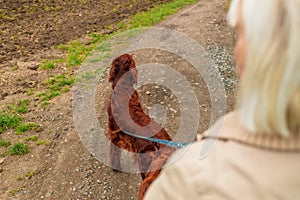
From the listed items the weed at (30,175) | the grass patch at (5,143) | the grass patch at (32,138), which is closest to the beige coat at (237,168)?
the weed at (30,175)

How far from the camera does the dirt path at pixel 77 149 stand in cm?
484

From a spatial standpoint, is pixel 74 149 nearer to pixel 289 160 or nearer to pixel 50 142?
pixel 50 142

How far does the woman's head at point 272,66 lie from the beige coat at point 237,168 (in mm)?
60

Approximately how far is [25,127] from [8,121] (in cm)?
37

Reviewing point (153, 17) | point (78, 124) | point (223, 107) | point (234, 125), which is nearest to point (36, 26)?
point (153, 17)

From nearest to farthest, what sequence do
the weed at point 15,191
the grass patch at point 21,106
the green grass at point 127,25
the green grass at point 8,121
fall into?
the weed at point 15,191 → the green grass at point 8,121 → the grass patch at point 21,106 → the green grass at point 127,25

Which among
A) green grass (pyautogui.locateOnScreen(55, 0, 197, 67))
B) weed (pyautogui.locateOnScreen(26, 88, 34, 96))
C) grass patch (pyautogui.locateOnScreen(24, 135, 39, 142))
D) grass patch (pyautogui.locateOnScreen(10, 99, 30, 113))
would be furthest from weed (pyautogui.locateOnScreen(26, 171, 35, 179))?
green grass (pyautogui.locateOnScreen(55, 0, 197, 67))

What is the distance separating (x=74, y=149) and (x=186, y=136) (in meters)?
1.77

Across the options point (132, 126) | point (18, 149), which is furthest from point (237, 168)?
point (18, 149)

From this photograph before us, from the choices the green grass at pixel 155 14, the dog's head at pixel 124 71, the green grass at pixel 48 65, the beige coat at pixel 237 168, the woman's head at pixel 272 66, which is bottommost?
the green grass at pixel 155 14

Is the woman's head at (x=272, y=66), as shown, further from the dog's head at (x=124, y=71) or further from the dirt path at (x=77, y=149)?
the dirt path at (x=77, y=149)

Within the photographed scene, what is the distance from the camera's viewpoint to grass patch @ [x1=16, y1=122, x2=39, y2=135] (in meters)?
6.03

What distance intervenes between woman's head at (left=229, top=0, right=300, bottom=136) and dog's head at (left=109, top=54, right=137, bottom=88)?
3.22 metres

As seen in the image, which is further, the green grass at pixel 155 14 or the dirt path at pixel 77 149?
the green grass at pixel 155 14
